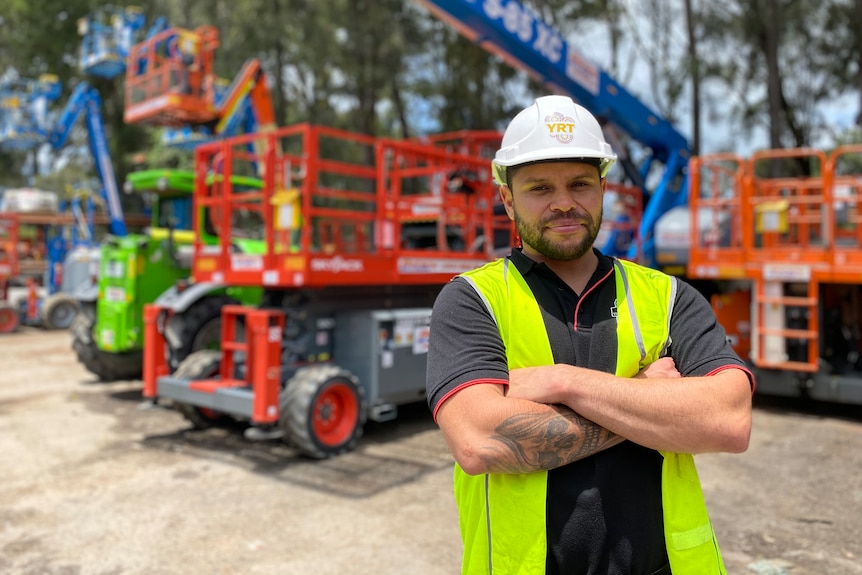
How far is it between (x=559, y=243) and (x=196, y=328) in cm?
617

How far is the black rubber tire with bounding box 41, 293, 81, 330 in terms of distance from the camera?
15.6m

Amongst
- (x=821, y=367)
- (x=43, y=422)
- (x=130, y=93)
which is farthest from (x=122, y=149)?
(x=821, y=367)

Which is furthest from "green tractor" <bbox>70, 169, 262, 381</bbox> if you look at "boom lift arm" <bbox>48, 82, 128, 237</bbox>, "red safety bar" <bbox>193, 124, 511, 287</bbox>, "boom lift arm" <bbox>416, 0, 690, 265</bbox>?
"boom lift arm" <bbox>48, 82, 128, 237</bbox>

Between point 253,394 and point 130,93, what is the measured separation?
10.1 metres

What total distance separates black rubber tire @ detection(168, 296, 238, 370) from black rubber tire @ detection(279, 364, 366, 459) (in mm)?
1739

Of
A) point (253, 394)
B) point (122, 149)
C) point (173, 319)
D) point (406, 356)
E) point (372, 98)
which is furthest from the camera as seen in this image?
point (122, 149)

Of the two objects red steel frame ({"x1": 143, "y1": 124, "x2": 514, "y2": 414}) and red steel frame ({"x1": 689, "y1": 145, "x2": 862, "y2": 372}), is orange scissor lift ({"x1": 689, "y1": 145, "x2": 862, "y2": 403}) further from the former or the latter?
red steel frame ({"x1": 143, "y1": 124, "x2": 514, "y2": 414})

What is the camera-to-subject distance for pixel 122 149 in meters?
28.4

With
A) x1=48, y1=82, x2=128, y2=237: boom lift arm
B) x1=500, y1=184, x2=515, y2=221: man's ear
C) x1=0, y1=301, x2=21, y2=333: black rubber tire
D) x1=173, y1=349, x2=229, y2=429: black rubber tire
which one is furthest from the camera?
x1=48, y1=82, x2=128, y2=237: boom lift arm

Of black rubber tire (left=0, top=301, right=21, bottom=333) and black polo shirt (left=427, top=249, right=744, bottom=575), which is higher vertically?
black polo shirt (left=427, top=249, right=744, bottom=575)

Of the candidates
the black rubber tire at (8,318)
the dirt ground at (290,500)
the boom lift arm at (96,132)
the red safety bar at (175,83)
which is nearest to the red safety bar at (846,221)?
the dirt ground at (290,500)

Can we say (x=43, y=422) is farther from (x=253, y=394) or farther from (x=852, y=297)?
(x=852, y=297)

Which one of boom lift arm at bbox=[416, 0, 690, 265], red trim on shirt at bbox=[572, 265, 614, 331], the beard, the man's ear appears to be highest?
boom lift arm at bbox=[416, 0, 690, 265]

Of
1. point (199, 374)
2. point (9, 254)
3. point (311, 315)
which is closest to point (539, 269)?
point (311, 315)
